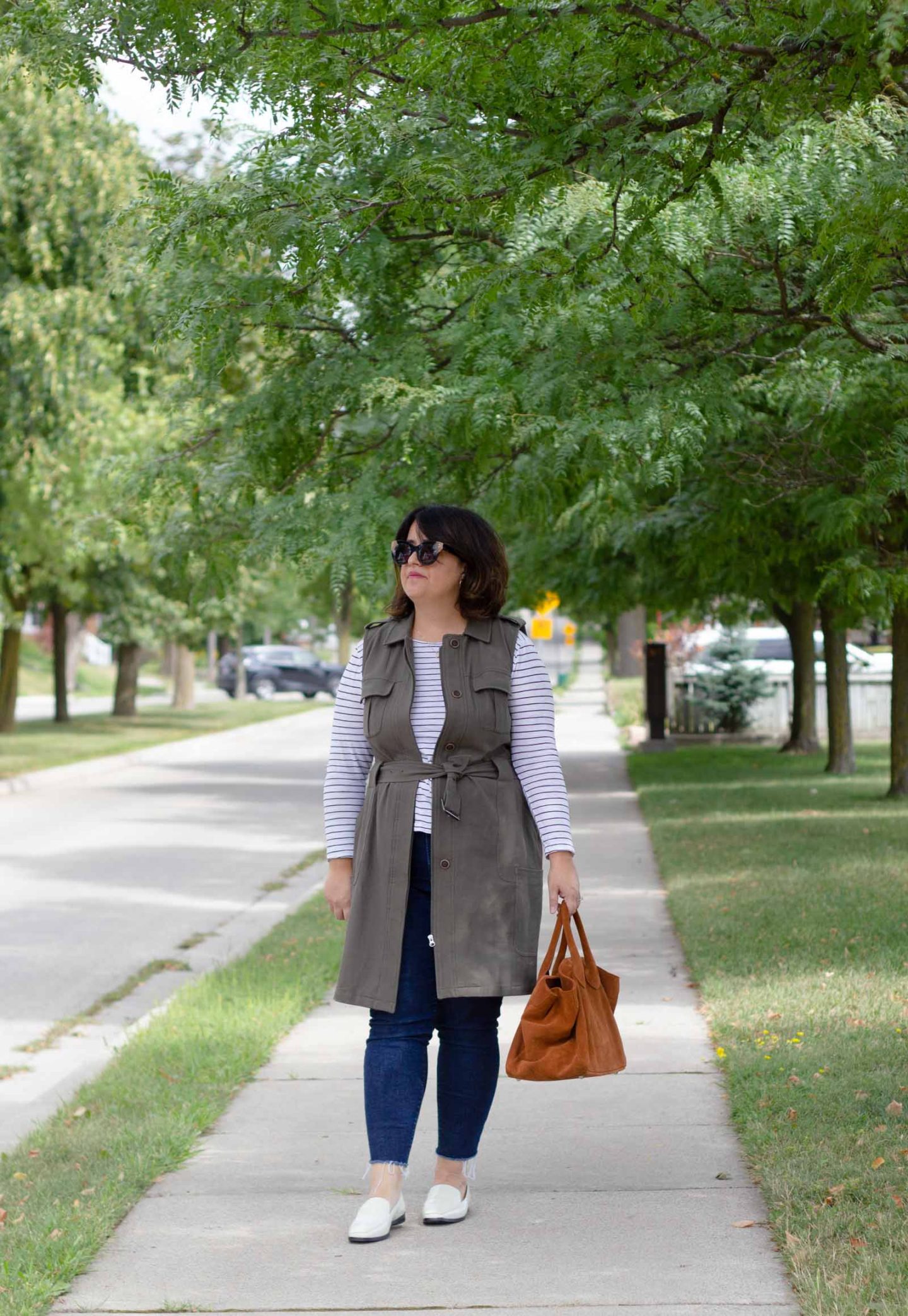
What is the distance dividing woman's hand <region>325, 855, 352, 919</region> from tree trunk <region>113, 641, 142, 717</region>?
36.3m

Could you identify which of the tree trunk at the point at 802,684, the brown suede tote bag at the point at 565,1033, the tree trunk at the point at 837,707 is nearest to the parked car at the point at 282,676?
the tree trunk at the point at 802,684

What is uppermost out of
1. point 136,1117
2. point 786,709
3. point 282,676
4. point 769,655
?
point 769,655

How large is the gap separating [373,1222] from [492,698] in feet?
4.53

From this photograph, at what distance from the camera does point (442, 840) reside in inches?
169

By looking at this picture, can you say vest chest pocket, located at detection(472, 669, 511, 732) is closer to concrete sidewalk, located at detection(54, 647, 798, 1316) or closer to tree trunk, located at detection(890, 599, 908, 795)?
concrete sidewalk, located at detection(54, 647, 798, 1316)

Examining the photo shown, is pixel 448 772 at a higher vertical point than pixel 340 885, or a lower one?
higher

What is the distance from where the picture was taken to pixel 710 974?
782 cm

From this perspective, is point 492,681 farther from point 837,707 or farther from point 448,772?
point 837,707

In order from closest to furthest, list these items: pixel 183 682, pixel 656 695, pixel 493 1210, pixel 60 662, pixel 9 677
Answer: pixel 493 1210 → pixel 656 695 → pixel 9 677 → pixel 60 662 → pixel 183 682

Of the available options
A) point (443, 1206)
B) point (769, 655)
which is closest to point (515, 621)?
point (443, 1206)

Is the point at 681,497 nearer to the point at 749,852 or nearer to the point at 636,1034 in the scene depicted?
the point at 749,852

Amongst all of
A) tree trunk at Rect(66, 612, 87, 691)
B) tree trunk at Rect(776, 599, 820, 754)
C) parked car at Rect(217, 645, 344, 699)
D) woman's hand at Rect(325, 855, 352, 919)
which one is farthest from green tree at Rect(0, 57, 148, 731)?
parked car at Rect(217, 645, 344, 699)

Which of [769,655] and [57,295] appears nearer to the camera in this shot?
[57,295]

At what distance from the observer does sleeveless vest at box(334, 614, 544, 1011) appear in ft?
14.0
